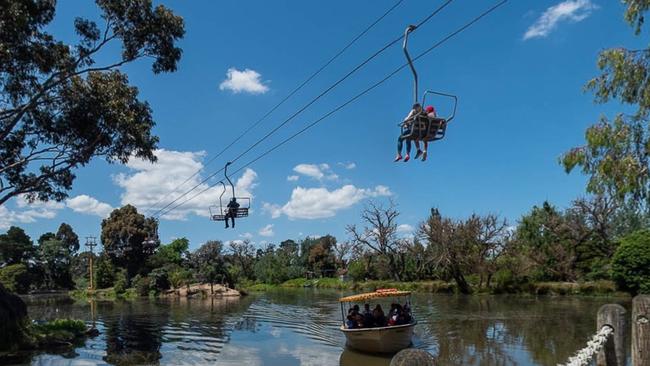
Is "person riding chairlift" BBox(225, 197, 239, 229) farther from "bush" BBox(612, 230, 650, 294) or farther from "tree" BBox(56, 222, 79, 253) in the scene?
"tree" BBox(56, 222, 79, 253)

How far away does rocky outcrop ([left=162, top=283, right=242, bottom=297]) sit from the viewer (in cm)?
5744

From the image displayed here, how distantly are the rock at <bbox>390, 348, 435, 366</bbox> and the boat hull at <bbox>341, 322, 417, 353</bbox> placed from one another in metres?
16.4

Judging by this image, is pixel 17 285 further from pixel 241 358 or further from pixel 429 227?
pixel 241 358

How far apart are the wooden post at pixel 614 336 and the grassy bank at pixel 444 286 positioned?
34.2 metres

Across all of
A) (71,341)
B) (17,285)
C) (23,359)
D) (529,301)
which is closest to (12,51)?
(23,359)

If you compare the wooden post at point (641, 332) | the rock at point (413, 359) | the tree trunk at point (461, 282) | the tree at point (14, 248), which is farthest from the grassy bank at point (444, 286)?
the rock at point (413, 359)

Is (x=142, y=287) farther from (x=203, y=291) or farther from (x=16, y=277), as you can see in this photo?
(x=16, y=277)

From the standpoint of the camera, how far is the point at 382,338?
60.3ft

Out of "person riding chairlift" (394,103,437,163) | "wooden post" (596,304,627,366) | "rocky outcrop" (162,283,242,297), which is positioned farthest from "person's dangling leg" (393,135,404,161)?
"rocky outcrop" (162,283,242,297)

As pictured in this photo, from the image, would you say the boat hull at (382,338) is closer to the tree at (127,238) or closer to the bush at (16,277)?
the tree at (127,238)

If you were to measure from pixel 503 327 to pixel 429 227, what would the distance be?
2540 cm

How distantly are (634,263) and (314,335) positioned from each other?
20.6 metres

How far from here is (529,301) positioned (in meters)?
38.0

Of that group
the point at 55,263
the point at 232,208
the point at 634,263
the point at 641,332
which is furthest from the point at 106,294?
the point at 641,332
